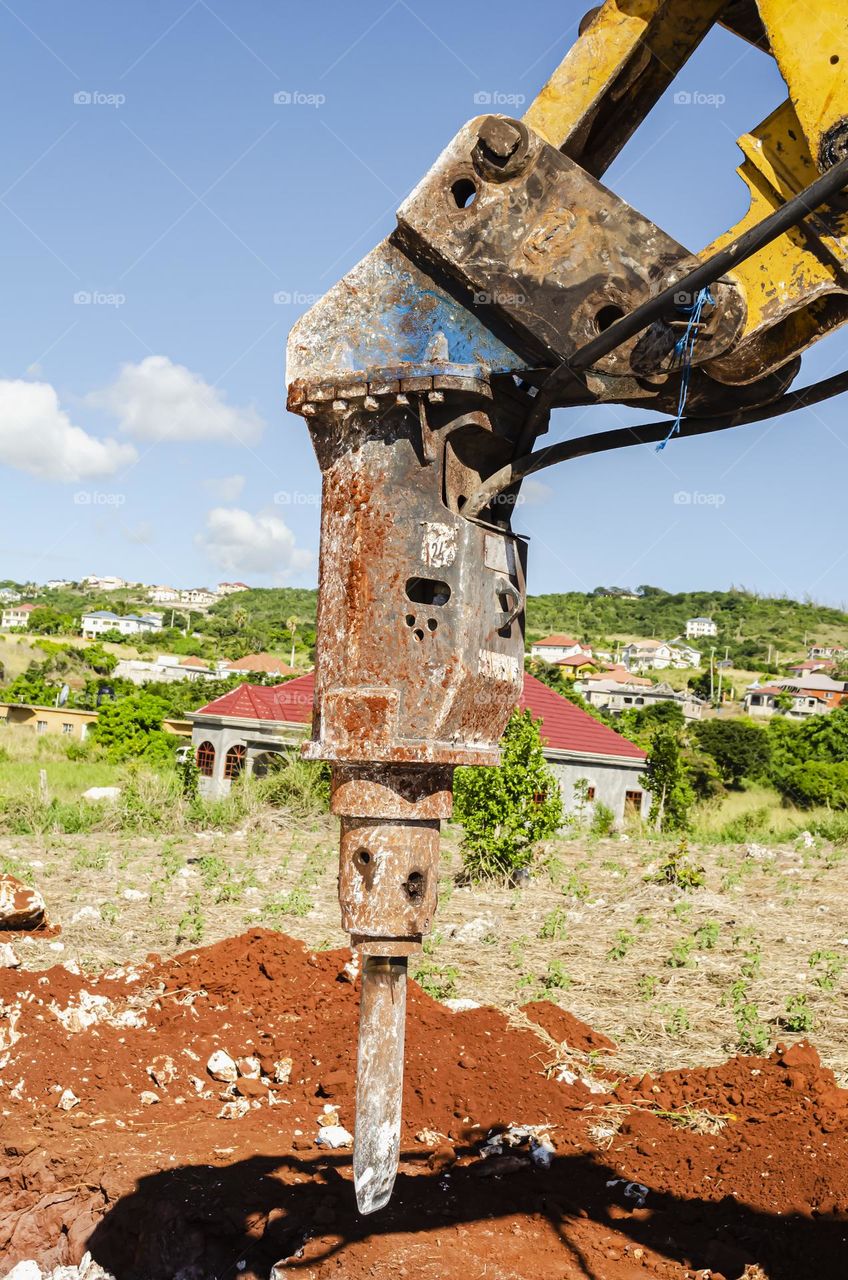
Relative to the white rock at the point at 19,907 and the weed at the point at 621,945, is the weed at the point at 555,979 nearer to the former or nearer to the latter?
the weed at the point at 621,945

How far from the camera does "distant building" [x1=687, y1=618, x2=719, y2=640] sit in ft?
355

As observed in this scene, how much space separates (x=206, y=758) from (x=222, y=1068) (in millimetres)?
19280

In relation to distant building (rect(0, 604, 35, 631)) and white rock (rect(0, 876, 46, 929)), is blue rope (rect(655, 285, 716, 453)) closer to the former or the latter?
white rock (rect(0, 876, 46, 929))

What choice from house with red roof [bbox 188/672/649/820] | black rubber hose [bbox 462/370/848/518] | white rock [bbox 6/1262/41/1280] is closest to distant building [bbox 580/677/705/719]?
house with red roof [bbox 188/672/649/820]

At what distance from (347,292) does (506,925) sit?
7063 mm

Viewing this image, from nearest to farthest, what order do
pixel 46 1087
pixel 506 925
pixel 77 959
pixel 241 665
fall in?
pixel 46 1087 → pixel 77 959 → pixel 506 925 → pixel 241 665

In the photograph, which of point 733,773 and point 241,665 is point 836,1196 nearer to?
point 733,773

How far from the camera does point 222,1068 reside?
18.7ft

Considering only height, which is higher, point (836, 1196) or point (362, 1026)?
point (362, 1026)

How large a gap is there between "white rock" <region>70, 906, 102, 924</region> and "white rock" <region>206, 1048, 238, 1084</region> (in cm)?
342

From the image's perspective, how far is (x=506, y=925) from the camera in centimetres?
889

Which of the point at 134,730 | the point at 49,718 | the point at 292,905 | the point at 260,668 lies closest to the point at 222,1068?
the point at 292,905

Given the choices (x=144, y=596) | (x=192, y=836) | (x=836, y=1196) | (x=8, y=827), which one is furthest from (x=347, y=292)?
(x=144, y=596)

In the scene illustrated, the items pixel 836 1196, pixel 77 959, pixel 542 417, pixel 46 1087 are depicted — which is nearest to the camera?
pixel 542 417
